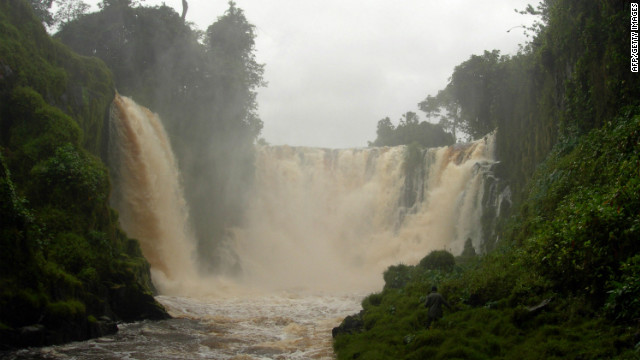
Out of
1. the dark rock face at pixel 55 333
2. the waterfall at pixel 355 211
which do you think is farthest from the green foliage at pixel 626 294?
the waterfall at pixel 355 211

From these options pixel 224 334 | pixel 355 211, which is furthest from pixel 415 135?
pixel 224 334

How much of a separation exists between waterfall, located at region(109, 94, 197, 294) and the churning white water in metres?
0.06

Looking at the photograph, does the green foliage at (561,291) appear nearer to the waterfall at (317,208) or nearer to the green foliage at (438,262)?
the green foliage at (438,262)

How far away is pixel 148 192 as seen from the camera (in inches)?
846

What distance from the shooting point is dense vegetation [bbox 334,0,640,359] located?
7.50 m

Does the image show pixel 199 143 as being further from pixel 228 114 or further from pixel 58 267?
pixel 58 267

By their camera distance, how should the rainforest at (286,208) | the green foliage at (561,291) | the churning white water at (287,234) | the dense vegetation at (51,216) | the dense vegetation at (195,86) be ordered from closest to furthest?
the green foliage at (561,291)
the rainforest at (286,208)
the dense vegetation at (51,216)
the churning white water at (287,234)
the dense vegetation at (195,86)

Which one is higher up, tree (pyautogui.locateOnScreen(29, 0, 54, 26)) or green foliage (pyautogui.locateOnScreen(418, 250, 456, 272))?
tree (pyautogui.locateOnScreen(29, 0, 54, 26))

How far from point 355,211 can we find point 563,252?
24128mm

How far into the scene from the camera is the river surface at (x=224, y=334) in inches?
422

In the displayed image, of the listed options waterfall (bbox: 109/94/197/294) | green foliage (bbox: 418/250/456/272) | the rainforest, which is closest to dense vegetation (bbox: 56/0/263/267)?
the rainforest

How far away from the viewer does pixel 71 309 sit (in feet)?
36.2

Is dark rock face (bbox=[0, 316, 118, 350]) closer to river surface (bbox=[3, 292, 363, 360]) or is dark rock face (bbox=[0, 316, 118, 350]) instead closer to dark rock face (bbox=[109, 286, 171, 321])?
river surface (bbox=[3, 292, 363, 360])

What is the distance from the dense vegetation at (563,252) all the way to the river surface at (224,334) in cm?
147
